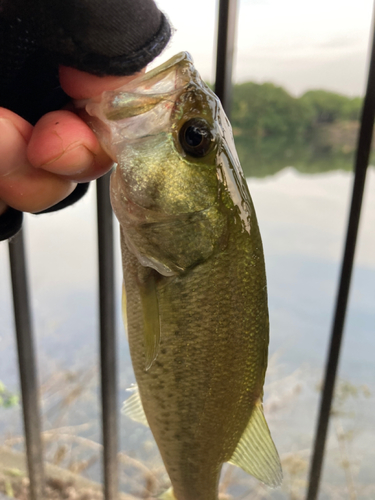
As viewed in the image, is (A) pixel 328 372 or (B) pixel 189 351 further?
(A) pixel 328 372

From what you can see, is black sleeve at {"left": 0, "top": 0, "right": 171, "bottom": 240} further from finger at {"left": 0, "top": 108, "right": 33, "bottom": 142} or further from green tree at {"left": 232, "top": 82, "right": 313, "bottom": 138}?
green tree at {"left": 232, "top": 82, "right": 313, "bottom": 138}

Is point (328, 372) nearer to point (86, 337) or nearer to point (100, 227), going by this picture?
point (100, 227)

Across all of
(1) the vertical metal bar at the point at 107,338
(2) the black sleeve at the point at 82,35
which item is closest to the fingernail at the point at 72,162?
(2) the black sleeve at the point at 82,35

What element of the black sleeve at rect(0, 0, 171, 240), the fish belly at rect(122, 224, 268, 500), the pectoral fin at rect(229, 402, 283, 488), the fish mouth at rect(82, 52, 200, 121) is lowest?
the pectoral fin at rect(229, 402, 283, 488)

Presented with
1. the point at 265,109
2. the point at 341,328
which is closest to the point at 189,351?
the point at 341,328

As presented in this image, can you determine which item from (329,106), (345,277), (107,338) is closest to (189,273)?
(345,277)

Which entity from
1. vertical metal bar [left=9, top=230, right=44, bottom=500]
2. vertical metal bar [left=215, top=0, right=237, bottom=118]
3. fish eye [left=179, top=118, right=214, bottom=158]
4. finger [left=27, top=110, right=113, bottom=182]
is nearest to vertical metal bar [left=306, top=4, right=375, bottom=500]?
vertical metal bar [left=215, top=0, right=237, bottom=118]

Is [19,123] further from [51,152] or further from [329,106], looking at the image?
[329,106]
